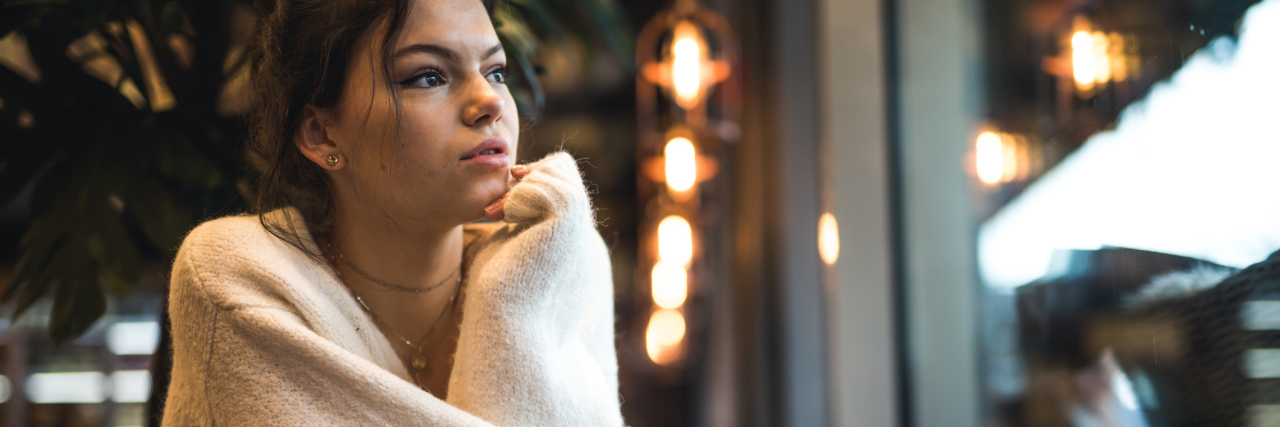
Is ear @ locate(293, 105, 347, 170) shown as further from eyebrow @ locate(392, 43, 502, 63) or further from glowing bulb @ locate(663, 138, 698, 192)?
glowing bulb @ locate(663, 138, 698, 192)

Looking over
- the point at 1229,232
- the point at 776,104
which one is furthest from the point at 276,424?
the point at 776,104

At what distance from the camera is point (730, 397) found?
311 cm

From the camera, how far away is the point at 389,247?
0.75 m

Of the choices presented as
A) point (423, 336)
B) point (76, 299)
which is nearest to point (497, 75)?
point (423, 336)

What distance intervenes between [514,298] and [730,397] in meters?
2.58

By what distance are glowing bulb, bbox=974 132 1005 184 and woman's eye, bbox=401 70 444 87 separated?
39.2 inches

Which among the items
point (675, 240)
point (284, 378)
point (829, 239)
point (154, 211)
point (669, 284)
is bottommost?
point (669, 284)

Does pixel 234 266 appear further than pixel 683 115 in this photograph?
No

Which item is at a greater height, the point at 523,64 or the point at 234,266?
the point at 523,64

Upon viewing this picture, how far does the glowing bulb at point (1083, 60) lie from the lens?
3.10 feet

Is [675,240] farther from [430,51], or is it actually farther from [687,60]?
[430,51]

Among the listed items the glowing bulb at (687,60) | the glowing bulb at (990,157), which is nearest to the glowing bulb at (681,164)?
the glowing bulb at (687,60)

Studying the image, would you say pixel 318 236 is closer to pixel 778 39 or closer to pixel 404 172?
pixel 404 172

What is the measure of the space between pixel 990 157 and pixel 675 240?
1.56 meters
